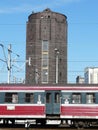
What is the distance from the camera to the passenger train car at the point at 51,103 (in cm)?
3709

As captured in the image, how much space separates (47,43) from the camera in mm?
124688

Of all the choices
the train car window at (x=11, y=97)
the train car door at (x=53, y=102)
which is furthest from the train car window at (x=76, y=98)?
the train car window at (x=11, y=97)

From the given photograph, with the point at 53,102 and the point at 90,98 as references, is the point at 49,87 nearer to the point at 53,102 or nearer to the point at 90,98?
the point at 53,102

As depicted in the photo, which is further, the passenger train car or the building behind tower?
the building behind tower

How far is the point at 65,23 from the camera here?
13400 centimetres

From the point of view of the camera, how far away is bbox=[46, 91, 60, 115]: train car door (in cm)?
3728

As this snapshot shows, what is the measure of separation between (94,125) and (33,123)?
5881 millimetres

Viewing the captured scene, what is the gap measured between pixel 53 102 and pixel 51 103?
0.66ft

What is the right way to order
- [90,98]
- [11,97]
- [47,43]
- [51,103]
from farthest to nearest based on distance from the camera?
[47,43] < [11,97] < [51,103] < [90,98]

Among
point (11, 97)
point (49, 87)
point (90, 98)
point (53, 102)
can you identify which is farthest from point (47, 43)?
point (90, 98)

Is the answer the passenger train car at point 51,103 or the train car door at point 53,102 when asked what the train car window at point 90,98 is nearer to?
the passenger train car at point 51,103

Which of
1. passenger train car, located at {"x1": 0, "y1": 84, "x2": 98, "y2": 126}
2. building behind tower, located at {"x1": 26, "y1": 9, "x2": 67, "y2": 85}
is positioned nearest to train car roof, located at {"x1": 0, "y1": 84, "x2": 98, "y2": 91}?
passenger train car, located at {"x1": 0, "y1": 84, "x2": 98, "y2": 126}

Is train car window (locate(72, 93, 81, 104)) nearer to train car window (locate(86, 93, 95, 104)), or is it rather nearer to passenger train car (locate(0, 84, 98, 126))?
passenger train car (locate(0, 84, 98, 126))

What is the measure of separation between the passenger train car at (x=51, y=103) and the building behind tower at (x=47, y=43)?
75.4 m
